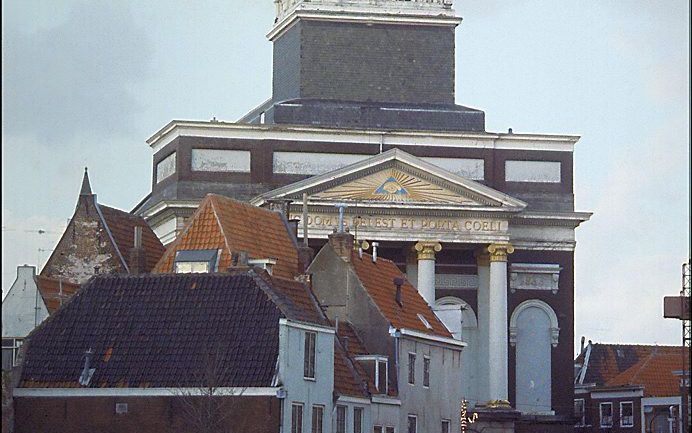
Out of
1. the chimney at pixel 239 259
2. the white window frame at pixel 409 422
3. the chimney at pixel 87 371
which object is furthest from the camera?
the white window frame at pixel 409 422

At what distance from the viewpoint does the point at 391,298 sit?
203 ft

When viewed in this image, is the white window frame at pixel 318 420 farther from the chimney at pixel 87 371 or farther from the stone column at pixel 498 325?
the stone column at pixel 498 325

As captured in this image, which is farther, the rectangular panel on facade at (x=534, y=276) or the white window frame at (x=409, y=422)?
the rectangular panel on facade at (x=534, y=276)

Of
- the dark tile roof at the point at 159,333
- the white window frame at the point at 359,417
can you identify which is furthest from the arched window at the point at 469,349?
the dark tile roof at the point at 159,333

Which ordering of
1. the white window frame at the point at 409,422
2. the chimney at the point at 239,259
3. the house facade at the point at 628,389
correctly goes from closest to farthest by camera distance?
the chimney at the point at 239,259
the white window frame at the point at 409,422
the house facade at the point at 628,389

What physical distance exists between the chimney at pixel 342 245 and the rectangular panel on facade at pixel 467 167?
32.7 metres

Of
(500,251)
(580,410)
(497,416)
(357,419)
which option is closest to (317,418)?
(357,419)

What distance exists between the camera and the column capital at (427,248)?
90375mm

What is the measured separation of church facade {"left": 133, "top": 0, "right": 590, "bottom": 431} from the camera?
8988 cm

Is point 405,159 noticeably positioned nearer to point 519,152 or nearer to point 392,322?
point 519,152

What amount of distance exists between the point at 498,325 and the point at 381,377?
36.1 metres

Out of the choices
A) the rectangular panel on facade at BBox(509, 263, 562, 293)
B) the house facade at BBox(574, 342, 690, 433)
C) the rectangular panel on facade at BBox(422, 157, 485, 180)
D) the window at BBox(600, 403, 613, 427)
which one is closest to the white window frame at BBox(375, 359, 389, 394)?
the rectangular panel on facade at BBox(422, 157, 485, 180)

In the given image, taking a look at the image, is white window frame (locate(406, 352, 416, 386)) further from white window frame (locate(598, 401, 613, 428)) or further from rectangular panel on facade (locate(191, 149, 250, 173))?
white window frame (locate(598, 401, 613, 428))

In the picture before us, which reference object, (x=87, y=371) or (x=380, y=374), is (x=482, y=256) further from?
(x=87, y=371)
